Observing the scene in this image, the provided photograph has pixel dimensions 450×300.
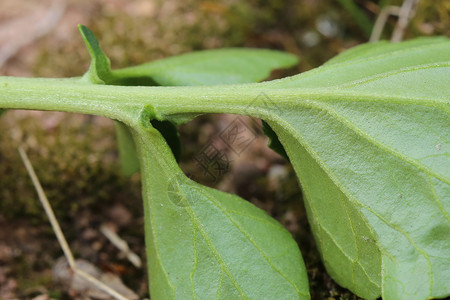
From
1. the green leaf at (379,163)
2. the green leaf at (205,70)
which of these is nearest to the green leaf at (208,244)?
the green leaf at (379,163)

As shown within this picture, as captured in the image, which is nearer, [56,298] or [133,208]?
[56,298]

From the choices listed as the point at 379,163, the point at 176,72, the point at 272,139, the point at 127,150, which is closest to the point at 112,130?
the point at 127,150

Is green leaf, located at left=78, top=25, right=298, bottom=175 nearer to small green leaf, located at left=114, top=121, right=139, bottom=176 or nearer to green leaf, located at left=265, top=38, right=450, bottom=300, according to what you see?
small green leaf, located at left=114, top=121, right=139, bottom=176

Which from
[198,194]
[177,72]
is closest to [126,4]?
[177,72]

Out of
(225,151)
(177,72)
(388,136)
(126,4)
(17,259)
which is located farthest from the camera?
(126,4)

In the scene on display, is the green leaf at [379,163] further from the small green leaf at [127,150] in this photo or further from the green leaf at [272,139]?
the small green leaf at [127,150]

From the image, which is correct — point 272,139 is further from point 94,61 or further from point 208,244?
point 94,61

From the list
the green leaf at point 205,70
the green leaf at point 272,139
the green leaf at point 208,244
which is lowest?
the green leaf at point 208,244

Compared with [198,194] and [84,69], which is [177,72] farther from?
[84,69]
